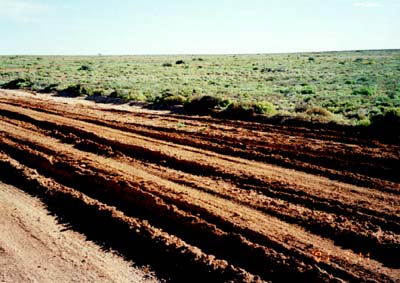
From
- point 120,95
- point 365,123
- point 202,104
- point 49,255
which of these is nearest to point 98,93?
point 120,95

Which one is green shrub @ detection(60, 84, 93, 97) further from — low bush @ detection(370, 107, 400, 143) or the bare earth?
the bare earth

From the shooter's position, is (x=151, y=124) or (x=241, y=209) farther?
(x=151, y=124)

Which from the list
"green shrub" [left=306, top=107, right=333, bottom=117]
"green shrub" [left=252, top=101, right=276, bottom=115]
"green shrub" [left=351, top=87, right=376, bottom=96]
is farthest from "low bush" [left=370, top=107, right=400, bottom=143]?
"green shrub" [left=351, top=87, right=376, bottom=96]

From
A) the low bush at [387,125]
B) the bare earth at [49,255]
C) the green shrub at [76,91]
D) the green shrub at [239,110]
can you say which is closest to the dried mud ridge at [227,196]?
the bare earth at [49,255]

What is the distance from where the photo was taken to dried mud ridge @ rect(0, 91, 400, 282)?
7145 millimetres

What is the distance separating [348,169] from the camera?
37.8 ft

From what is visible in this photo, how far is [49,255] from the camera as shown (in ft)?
25.8

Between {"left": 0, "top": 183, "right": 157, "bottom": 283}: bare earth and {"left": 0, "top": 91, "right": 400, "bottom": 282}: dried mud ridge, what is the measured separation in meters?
0.35

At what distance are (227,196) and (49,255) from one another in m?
3.89

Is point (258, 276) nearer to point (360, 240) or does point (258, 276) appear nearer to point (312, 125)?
point (360, 240)

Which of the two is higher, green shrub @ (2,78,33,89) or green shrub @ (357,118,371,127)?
green shrub @ (357,118,371,127)

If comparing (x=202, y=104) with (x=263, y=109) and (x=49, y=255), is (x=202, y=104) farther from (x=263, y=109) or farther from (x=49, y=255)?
(x=49, y=255)

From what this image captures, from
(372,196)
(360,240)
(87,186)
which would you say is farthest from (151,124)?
(360,240)

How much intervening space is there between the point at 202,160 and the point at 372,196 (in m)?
4.80
